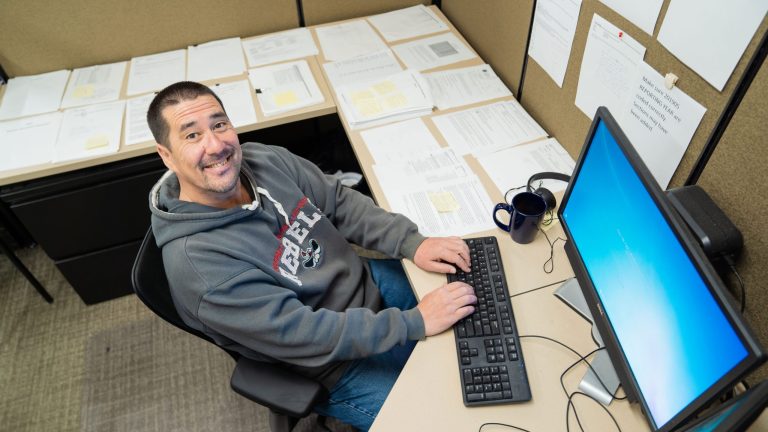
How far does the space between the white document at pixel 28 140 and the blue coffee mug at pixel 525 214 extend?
52.7 inches

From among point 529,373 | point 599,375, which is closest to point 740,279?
point 599,375

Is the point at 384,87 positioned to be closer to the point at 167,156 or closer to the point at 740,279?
the point at 167,156

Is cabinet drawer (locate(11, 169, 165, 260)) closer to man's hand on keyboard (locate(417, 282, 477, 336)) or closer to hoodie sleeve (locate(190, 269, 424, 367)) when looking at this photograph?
hoodie sleeve (locate(190, 269, 424, 367))

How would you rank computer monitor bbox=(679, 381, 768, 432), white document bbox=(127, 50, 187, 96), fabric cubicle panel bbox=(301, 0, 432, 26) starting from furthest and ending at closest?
fabric cubicle panel bbox=(301, 0, 432, 26) → white document bbox=(127, 50, 187, 96) → computer monitor bbox=(679, 381, 768, 432)

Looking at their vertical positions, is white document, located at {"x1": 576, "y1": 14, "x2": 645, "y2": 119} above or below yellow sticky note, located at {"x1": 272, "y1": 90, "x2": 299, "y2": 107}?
above

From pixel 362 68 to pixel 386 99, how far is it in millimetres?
239

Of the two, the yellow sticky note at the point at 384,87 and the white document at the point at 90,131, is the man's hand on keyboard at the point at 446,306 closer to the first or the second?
the yellow sticky note at the point at 384,87

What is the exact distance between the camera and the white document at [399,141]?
1.34 metres

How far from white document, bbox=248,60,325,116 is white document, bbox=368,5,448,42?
0.38m

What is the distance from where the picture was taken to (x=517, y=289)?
3.27 ft

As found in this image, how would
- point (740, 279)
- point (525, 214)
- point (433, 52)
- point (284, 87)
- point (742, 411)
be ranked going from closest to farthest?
1. point (742, 411)
2. point (740, 279)
3. point (525, 214)
4. point (284, 87)
5. point (433, 52)

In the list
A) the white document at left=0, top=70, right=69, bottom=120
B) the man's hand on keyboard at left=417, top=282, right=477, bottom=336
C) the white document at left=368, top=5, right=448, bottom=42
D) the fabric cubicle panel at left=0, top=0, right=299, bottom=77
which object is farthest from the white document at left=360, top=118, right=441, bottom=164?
the white document at left=0, top=70, right=69, bottom=120

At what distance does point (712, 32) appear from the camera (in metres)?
0.78

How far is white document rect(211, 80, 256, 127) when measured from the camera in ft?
4.93
